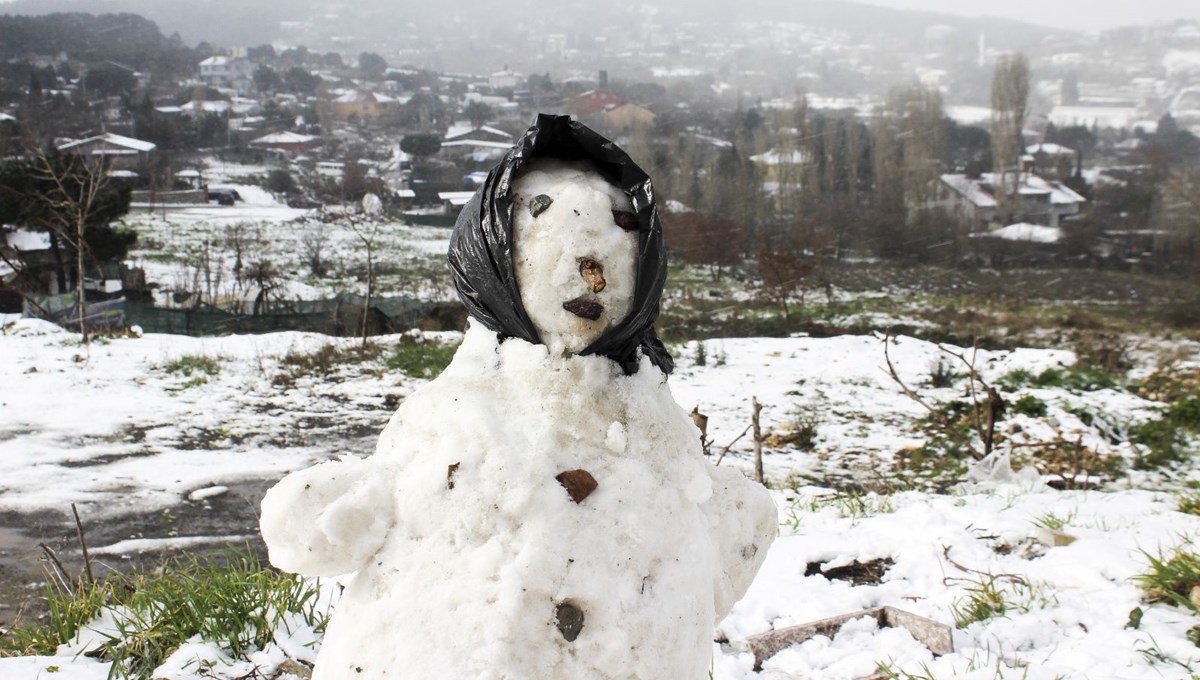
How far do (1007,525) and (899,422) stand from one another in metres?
4.53

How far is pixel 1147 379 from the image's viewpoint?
9094mm

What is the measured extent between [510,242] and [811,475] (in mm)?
5797

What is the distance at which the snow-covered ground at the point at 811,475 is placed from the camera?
9.10ft

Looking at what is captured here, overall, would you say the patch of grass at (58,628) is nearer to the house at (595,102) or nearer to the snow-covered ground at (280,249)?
the snow-covered ground at (280,249)

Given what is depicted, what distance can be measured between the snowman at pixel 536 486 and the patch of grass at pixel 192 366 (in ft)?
31.6

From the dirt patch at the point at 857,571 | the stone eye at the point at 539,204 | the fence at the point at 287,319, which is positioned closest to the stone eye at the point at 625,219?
the stone eye at the point at 539,204

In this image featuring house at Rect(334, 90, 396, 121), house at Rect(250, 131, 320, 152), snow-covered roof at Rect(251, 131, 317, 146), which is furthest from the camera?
house at Rect(334, 90, 396, 121)

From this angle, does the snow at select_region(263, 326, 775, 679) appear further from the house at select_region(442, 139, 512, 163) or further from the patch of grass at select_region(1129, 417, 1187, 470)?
the house at select_region(442, 139, 512, 163)

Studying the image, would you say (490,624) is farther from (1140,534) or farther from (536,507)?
(1140,534)

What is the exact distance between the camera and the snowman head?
1.41m

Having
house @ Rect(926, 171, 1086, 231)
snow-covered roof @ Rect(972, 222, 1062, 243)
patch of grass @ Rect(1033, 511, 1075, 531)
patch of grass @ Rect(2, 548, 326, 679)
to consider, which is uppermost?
house @ Rect(926, 171, 1086, 231)

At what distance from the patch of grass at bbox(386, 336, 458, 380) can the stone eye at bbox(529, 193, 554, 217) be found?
845cm

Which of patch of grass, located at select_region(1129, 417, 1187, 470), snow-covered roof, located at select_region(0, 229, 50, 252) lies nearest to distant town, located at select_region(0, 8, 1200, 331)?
snow-covered roof, located at select_region(0, 229, 50, 252)

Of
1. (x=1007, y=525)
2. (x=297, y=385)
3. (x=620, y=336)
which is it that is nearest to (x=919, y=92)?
(x=297, y=385)
